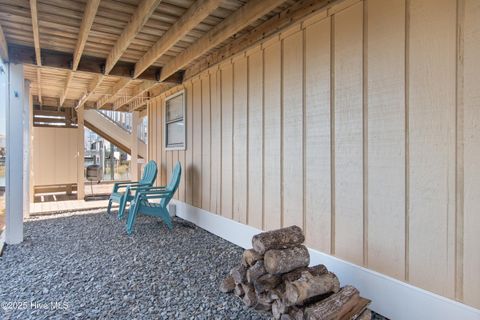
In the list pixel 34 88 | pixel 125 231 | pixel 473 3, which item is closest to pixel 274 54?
pixel 473 3

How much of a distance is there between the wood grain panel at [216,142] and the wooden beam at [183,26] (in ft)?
2.73

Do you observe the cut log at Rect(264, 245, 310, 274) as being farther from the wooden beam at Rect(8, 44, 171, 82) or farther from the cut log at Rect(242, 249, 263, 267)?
the wooden beam at Rect(8, 44, 171, 82)

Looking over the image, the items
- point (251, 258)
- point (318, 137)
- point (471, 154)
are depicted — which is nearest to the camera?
point (471, 154)

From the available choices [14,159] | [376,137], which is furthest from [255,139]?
[14,159]

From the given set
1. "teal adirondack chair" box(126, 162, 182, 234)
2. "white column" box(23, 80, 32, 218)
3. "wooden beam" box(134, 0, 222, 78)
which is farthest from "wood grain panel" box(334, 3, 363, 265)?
"white column" box(23, 80, 32, 218)

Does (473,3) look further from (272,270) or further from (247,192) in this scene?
(247,192)

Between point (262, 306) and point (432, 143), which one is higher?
point (432, 143)

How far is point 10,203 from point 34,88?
3.26 metres

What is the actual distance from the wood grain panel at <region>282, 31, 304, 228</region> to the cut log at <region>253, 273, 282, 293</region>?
74 cm

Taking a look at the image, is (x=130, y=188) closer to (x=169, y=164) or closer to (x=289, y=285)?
(x=169, y=164)

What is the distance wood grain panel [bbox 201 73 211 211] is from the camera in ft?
14.0

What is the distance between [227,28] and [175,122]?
8.74 ft

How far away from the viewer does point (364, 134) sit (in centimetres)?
219

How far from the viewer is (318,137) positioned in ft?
8.36
